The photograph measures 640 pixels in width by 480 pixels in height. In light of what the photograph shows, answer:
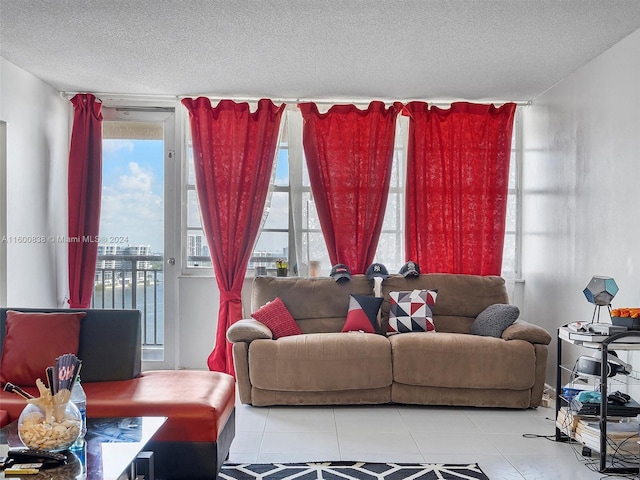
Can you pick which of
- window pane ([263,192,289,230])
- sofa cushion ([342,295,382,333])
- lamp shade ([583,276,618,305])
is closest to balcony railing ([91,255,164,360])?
window pane ([263,192,289,230])

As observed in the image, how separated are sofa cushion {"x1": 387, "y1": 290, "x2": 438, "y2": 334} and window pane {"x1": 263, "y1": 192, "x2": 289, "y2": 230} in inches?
50.3

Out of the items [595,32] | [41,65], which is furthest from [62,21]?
[595,32]

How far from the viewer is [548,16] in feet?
11.7

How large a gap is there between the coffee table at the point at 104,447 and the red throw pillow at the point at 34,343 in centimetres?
62

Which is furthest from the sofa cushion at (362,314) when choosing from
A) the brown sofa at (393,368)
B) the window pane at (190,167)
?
the window pane at (190,167)

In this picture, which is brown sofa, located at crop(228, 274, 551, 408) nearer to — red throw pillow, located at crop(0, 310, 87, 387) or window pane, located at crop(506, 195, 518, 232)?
red throw pillow, located at crop(0, 310, 87, 387)

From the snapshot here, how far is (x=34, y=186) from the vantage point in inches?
193

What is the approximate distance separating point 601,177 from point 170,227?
3.58 m

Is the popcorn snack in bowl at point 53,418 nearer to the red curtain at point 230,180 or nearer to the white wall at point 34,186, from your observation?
the white wall at point 34,186

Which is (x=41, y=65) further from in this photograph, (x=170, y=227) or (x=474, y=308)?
(x=474, y=308)

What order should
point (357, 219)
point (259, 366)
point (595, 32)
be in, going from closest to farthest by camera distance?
point (595, 32)
point (259, 366)
point (357, 219)

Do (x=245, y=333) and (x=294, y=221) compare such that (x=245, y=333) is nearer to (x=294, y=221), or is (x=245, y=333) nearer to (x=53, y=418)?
(x=294, y=221)

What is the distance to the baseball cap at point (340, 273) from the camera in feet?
17.1

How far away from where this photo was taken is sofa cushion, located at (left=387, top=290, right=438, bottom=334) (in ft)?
16.3
